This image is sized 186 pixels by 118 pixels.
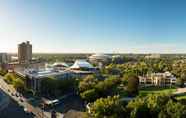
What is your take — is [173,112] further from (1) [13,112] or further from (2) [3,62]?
(2) [3,62]

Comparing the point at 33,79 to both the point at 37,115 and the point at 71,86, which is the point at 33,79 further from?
the point at 37,115

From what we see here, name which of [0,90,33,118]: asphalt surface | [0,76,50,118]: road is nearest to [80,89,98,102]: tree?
[0,76,50,118]: road

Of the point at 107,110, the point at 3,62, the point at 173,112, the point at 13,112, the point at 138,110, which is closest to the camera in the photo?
the point at 173,112

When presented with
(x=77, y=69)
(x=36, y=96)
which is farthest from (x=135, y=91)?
(x=77, y=69)

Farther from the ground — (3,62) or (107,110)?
(3,62)

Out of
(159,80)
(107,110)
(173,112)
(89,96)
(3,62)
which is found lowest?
(159,80)

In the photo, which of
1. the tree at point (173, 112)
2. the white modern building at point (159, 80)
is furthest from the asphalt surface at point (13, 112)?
the white modern building at point (159, 80)

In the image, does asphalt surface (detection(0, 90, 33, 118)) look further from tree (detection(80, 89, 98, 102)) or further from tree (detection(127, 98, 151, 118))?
tree (detection(127, 98, 151, 118))

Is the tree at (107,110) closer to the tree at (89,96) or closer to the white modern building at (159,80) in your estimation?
the tree at (89,96)

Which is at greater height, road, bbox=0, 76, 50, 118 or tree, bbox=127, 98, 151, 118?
tree, bbox=127, 98, 151, 118

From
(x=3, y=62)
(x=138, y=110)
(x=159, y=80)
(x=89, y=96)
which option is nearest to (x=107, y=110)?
(x=138, y=110)

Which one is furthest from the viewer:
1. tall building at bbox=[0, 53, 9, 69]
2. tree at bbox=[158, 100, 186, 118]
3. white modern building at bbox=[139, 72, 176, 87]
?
tall building at bbox=[0, 53, 9, 69]

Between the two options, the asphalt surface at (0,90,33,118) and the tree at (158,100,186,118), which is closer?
the tree at (158,100,186,118)
